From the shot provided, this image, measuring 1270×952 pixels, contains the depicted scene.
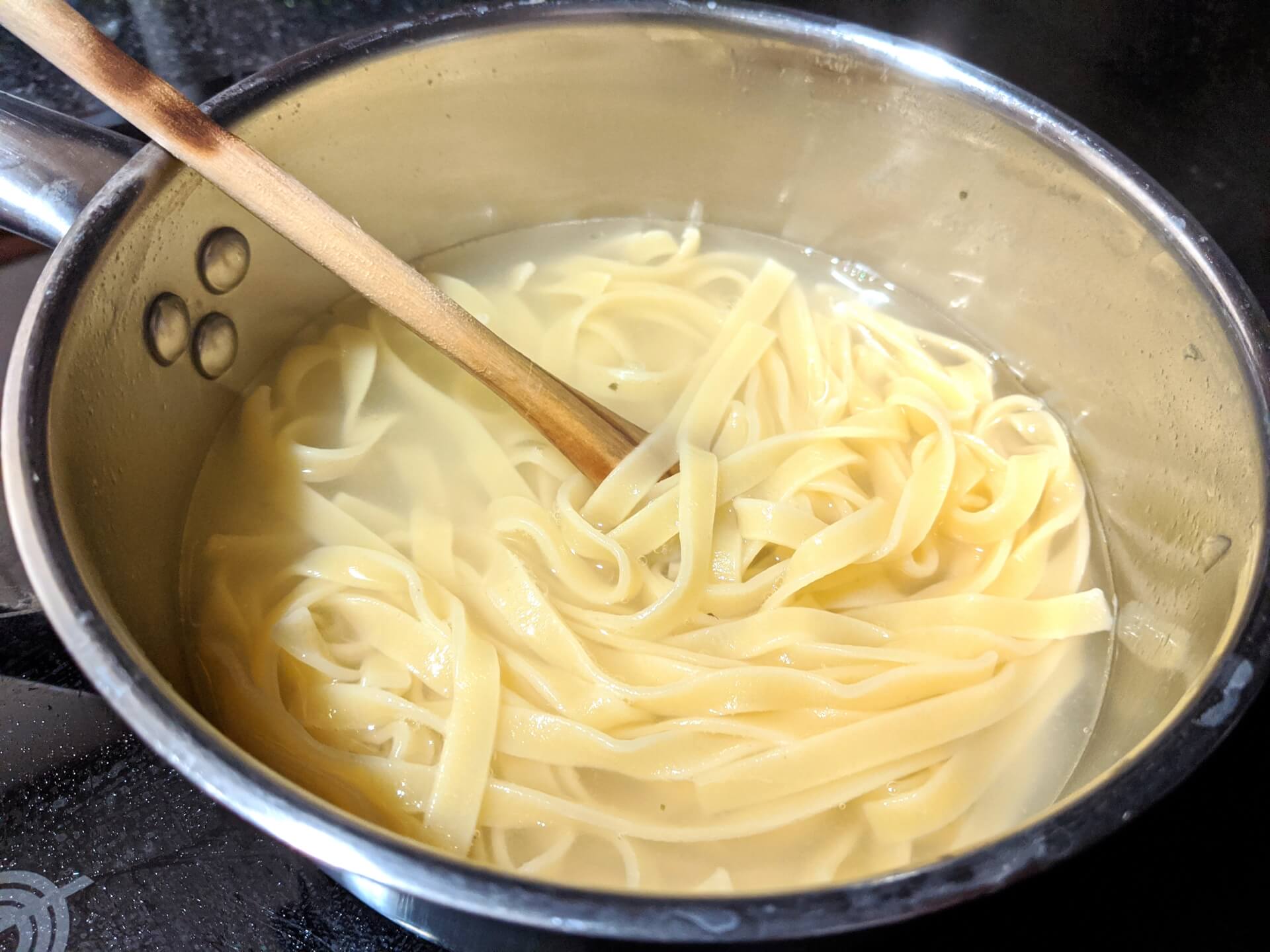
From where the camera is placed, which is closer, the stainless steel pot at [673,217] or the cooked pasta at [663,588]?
the stainless steel pot at [673,217]

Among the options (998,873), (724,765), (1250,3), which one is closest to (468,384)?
(724,765)

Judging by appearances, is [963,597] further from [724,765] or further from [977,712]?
[724,765]

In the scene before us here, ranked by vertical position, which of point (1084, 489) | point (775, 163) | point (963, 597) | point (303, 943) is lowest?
point (303, 943)

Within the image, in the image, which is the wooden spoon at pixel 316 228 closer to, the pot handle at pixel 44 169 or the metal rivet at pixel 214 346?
the pot handle at pixel 44 169

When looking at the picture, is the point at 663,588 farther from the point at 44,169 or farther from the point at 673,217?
the point at 44,169

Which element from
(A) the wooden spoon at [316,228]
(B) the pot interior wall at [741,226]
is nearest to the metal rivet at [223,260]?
(B) the pot interior wall at [741,226]

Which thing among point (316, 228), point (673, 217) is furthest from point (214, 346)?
point (673, 217)

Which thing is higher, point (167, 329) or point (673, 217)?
point (673, 217)
